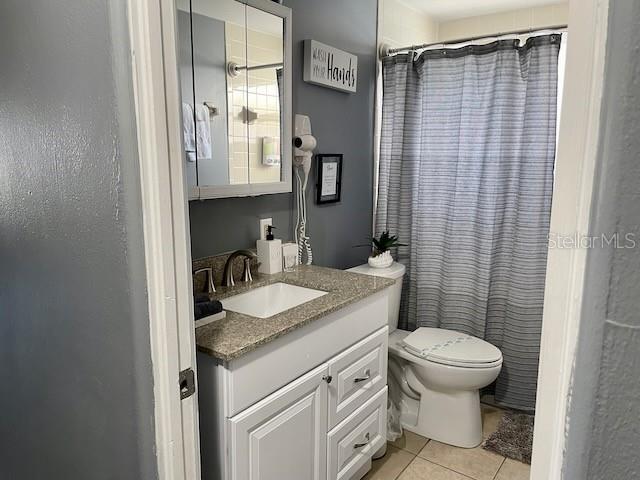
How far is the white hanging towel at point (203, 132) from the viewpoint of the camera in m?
1.77

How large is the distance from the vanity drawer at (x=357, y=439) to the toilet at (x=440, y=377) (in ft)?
1.09

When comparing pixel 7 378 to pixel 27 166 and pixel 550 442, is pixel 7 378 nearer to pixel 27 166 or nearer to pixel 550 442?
pixel 27 166

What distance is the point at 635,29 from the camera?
0.45 meters

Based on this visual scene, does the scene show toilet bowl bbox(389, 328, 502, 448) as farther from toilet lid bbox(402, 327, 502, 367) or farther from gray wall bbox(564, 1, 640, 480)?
gray wall bbox(564, 1, 640, 480)

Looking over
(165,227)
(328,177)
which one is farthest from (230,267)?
(165,227)

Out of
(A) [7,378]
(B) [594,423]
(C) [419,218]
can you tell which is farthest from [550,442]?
(C) [419,218]

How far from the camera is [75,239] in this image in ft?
3.60

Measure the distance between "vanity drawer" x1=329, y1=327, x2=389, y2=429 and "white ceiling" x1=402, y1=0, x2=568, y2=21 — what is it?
1924mm

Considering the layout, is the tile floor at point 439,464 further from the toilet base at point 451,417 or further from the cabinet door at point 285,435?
the cabinet door at point 285,435

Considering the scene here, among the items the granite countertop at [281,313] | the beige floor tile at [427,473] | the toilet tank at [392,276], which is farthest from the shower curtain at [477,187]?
the granite countertop at [281,313]

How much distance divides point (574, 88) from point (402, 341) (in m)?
2.08

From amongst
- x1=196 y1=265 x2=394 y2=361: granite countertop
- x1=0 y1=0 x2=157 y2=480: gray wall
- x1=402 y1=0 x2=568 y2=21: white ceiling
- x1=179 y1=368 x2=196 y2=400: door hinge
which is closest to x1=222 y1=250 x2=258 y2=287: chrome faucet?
x1=196 y1=265 x2=394 y2=361: granite countertop

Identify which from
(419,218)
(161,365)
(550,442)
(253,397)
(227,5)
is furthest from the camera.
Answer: (419,218)

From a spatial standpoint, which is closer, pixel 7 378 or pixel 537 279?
pixel 7 378
